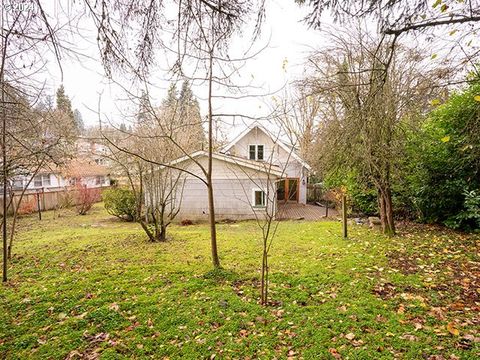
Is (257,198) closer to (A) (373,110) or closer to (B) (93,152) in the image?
(B) (93,152)

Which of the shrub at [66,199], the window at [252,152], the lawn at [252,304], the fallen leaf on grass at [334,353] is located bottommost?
the fallen leaf on grass at [334,353]

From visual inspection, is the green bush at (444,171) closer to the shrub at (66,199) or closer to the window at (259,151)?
the window at (259,151)

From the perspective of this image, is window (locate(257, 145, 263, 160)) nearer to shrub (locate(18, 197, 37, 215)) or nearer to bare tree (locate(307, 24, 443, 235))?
A: bare tree (locate(307, 24, 443, 235))

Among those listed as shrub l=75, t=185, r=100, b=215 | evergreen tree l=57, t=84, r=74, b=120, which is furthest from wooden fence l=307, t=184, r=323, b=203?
evergreen tree l=57, t=84, r=74, b=120

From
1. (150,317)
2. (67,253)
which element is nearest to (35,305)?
(150,317)

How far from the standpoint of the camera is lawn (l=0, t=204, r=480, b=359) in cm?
304

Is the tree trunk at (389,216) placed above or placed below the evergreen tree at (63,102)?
below

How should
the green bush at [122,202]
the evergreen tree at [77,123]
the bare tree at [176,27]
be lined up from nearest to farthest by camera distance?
the bare tree at [176,27], the green bush at [122,202], the evergreen tree at [77,123]

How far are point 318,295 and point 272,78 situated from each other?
375 cm

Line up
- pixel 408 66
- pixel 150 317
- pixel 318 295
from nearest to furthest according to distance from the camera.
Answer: pixel 150 317 → pixel 318 295 → pixel 408 66

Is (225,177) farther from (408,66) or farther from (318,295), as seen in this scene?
(318,295)

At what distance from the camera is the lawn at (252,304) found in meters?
3.04

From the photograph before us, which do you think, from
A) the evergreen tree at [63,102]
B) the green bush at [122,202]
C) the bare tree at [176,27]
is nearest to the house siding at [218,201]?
the green bush at [122,202]

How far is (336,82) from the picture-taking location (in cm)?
734
